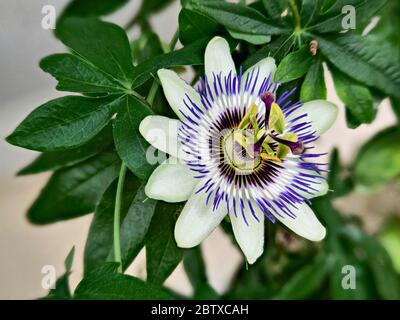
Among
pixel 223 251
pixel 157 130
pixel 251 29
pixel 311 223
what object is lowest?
pixel 223 251

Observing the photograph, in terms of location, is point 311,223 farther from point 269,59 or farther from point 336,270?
point 336,270

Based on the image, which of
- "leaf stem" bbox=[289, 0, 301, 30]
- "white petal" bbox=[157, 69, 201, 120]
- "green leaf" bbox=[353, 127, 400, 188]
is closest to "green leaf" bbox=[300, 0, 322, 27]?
"leaf stem" bbox=[289, 0, 301, 30]

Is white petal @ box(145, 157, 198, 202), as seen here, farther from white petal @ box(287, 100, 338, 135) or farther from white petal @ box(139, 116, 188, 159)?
white petal @ box(287, 100, 338, 135)

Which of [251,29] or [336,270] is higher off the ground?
[251,29]

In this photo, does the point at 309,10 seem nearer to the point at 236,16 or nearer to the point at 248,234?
the point at 236,16

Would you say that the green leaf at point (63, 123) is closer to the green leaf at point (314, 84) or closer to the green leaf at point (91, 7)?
the green leaf at point (314, 84)

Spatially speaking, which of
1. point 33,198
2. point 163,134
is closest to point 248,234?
point 163,134
